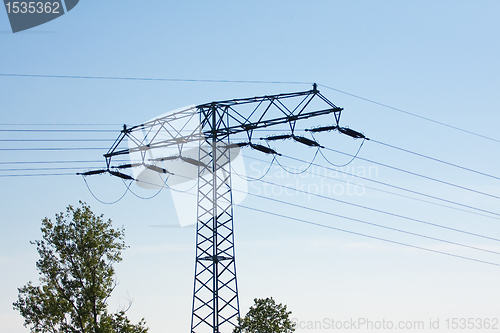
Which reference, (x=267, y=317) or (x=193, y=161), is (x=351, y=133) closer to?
(x=193, y=161)

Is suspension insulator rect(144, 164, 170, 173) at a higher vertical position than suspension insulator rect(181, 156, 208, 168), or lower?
lower

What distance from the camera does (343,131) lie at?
24828 mm

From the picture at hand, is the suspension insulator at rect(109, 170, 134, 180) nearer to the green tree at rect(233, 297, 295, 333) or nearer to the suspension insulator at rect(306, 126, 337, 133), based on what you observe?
the suspension insulator at rect(306, 126, 337, 133)

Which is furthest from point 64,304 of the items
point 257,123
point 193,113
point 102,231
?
point 257,123

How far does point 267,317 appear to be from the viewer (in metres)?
53.4

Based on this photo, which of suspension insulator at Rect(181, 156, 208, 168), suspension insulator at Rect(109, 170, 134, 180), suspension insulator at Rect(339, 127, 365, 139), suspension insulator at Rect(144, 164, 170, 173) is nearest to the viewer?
suspension insulator at Rect(339, 127, 365, 139)

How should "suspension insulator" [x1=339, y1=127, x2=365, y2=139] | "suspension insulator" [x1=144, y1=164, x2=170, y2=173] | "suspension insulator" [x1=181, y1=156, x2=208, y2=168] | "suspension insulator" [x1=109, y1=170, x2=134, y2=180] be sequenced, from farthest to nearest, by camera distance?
"suspension insulator" [x1=109, y1=170, x2=134, y2=180], "suspension insulator" [x1=144, y1=164, x2=170, y2=173], "suspension insulator" [x1=181, y1=156, x2=208, y2=168], "suspension insulator" [x1=339, y1=127, x2=365, y2=139]

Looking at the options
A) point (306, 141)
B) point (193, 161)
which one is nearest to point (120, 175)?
point (193, 161)

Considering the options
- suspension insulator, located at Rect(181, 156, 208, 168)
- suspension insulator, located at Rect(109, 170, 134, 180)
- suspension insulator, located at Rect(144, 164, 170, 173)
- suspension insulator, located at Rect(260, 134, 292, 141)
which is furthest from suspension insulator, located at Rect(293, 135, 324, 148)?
suspension insulator, located at Rect(109, 170, 134, 180)

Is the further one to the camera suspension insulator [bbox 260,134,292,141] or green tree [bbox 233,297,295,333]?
green tree [bbox 233,297,295,333]

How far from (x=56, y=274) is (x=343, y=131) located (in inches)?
879

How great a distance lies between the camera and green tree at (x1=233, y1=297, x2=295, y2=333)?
52.5 metres

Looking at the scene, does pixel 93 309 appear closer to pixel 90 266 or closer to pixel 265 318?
pixel 90 266

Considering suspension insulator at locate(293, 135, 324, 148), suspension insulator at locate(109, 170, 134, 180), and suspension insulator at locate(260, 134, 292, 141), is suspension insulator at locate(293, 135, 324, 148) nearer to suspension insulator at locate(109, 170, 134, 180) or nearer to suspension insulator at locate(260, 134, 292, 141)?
suspension insulator at locate(260, 134, 292, 141)
